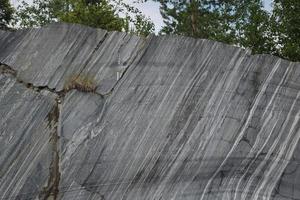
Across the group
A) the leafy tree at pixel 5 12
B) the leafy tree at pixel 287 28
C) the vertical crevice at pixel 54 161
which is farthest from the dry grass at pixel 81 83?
the leafy tree at pixel 5 12

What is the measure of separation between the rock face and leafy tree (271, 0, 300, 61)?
8.06 metres

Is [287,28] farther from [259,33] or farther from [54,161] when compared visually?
[54,161]

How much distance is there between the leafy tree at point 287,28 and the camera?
14633 millimetres

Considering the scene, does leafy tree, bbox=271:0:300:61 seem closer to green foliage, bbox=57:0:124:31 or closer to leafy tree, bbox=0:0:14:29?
green foliage, bbox=57:0:124:31

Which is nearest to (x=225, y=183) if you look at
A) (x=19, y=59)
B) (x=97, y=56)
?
(x=97, y=56)

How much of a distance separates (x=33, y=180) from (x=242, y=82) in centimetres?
363

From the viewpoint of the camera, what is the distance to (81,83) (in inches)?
310

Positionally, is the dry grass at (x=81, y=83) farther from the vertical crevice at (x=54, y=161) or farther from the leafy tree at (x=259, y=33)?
the leafy tree at (x=259, y=33)

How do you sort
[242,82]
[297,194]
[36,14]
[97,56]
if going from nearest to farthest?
[297,194] < [242,82] < [97,56] < [36,14]

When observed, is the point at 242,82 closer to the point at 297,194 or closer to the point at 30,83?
the point at 297,194

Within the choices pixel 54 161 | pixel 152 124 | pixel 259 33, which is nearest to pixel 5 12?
pixel 259 33

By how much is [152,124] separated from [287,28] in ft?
30.9

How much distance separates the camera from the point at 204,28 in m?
24.3

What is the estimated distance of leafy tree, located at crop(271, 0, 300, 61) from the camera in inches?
576
